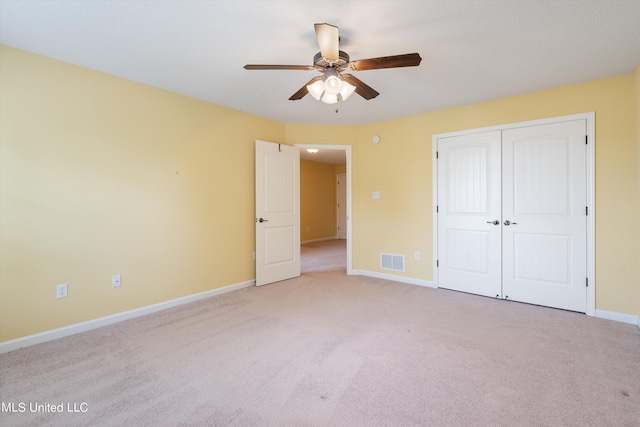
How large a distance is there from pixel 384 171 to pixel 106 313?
12.7 feet

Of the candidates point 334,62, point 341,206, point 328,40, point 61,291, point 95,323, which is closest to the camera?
point 328,40

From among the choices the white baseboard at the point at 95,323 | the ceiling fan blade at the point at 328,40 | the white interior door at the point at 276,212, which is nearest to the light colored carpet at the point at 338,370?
the white baseboard at the point at 95,323

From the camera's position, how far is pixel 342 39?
2279mm

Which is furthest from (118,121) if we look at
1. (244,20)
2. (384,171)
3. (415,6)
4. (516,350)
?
(516,350)

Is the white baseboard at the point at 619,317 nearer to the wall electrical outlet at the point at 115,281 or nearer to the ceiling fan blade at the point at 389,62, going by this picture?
the ceiling fan blade at the point at 389,62

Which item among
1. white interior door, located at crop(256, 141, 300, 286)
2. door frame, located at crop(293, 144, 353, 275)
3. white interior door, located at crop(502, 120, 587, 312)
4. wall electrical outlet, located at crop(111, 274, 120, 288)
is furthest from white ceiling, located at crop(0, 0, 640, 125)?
wall electrical outlet, located at crop(111, 274, 120, 288)

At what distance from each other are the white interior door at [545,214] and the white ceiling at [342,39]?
59 cm

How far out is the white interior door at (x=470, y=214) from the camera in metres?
3.64

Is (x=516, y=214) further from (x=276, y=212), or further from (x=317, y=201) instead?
(x=317, y=201)

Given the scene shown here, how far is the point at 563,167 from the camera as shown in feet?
10.5

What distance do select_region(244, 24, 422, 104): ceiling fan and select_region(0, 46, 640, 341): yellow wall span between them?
1692mm

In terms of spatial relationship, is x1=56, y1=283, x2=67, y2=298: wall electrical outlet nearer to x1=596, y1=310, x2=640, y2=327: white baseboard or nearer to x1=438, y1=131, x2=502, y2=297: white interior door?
x1=438, y1=131, x2=502, y2=297: white interior door

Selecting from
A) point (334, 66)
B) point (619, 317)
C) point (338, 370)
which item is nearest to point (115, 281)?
point (338, 370)

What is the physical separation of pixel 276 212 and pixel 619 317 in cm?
403
